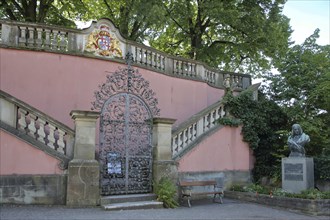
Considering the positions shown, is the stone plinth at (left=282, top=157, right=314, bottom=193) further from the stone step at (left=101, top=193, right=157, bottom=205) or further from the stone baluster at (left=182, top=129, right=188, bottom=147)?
the stone step at (left=101, top=193, right=157, bottom=205)

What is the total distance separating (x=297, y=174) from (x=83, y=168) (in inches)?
235

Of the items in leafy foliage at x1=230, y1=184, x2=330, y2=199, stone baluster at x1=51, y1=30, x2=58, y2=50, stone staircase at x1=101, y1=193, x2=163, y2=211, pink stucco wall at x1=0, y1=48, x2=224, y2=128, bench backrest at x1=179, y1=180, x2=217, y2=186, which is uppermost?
stone baluster at x1=51, y1=30, x2=58, y2=50

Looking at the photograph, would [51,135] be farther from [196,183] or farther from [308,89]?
[308,89]

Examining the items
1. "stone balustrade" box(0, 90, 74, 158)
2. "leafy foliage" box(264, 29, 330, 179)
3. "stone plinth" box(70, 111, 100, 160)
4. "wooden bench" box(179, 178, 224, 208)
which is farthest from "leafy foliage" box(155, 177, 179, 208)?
"leafy foliage" box(264, 29, 330, 179)

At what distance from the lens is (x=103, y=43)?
12.4 meters

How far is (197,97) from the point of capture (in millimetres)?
15227

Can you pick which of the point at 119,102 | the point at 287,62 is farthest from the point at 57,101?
the point at 287,62

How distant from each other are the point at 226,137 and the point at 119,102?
4.29 metres

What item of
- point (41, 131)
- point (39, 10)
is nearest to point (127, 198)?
point (41, 131)

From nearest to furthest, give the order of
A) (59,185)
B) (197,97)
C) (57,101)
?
(59,185) < (57,101) < (197,97)

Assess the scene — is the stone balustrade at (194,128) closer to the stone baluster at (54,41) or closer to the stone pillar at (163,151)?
the stone pillar at (163,151)

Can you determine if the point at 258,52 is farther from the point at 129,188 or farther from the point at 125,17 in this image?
the point at 129,188

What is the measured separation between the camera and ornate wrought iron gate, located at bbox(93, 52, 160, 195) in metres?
9.73

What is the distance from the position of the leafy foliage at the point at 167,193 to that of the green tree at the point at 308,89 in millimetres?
5338
